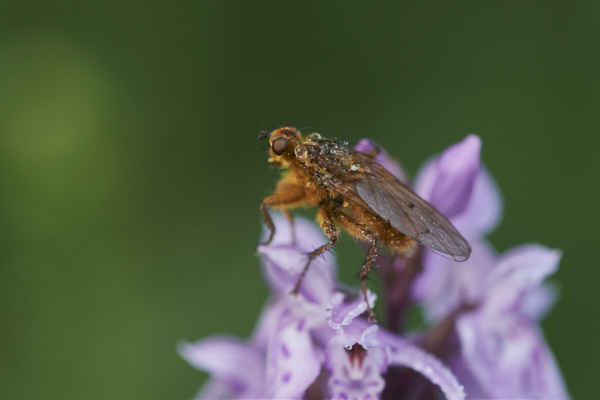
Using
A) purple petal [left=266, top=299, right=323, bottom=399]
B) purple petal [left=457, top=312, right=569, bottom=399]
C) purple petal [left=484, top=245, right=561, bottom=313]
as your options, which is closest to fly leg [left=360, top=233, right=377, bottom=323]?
purple petal [left=266, top=299, right=323, bottom=399]

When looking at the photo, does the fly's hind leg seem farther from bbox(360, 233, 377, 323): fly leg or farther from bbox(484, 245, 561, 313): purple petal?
bbox(484, 245, 561, 313): purple petal

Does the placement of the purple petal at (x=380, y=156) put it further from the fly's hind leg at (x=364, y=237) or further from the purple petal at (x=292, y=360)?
the purple petal at (x=292, y=360)

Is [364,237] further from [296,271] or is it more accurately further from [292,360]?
[292,360]

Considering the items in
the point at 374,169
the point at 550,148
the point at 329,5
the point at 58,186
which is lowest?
the point at 374,169

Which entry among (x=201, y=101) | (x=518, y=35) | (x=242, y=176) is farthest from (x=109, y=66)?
(x=518, y=35)

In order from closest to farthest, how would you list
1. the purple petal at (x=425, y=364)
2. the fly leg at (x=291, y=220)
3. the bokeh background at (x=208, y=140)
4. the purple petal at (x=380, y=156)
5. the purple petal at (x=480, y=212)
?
1. the purple petal at (x=425, y=364)
2. the purple petal at (x=380, y=156)
3. the fly leg at (x=291, y=220)
4. the purple petal at (x=480, y=212)
5. the bokeh background at (x=208, y=140)

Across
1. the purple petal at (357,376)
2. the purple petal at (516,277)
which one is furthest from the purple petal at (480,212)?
the purple petal at (357,376)

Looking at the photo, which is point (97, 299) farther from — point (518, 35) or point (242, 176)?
point (518, 35)
